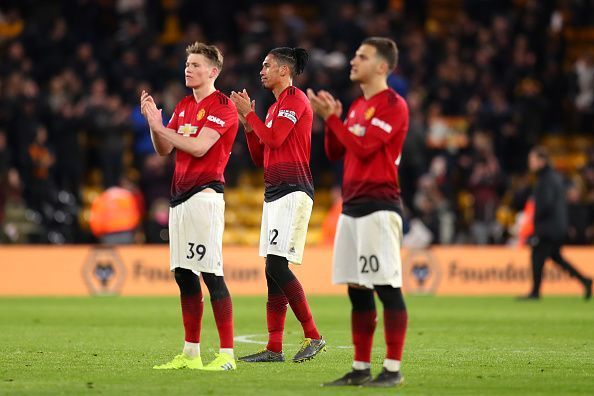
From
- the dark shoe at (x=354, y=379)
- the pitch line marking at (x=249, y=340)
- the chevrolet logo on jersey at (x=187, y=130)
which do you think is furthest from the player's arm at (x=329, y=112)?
the pitch line marking at (x=249, y=340)

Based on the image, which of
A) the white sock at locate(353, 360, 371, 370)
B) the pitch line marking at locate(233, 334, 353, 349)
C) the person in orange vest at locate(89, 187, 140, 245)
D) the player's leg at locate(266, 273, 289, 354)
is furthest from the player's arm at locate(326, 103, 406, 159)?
the person in orange vest at locate(89, 187, 140, 245)

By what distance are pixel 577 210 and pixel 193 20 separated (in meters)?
10.1

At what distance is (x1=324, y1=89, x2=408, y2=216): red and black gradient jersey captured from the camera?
9031 mm

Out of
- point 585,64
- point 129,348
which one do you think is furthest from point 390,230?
point 585,64

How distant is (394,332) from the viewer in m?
9.00

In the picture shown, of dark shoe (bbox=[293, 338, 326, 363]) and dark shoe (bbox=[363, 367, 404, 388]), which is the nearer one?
dark shoe (bbox=[363, 367, 404, 388])

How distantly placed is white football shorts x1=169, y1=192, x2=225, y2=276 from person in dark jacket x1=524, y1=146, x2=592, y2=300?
11.4m

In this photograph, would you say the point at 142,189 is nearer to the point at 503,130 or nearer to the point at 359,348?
the point at 503,130

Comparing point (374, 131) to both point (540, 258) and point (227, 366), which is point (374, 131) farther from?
point (540, 258)

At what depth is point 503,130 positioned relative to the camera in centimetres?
2719

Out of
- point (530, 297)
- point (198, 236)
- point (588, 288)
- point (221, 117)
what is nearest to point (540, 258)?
point (530, 297)

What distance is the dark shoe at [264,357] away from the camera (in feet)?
36.0

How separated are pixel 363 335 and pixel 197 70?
2.68 m

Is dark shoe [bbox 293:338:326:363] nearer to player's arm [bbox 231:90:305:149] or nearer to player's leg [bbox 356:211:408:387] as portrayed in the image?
player's arm [bbox 231:90:305:149]
